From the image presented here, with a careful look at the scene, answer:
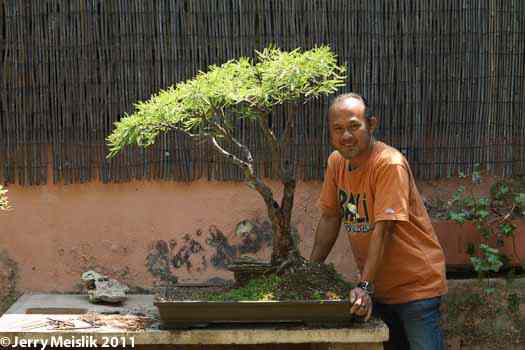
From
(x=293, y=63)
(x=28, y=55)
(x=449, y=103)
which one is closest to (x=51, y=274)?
(x=28, y=55)

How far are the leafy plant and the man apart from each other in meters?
0.92

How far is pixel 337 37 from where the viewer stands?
13.6 feet

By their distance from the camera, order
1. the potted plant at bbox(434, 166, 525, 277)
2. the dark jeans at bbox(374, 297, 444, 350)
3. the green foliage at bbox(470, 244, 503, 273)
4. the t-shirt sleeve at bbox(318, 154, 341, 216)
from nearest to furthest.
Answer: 1. the dark jeans at bbox(374, 297, 444, 350)
2. the t-shirt sleeve at bbox(318, 154, 341, 216)
3. the green foliage at bbox(470, 244, 503, 273)
4. the potted plant at bbox(434, 166, 525, 277)

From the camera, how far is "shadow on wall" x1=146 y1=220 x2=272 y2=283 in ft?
13.8

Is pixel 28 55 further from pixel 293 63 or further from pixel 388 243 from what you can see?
pixel 388 243

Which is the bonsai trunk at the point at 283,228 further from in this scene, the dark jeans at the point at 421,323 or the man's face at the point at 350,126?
the dark jeans at the point at 421,323

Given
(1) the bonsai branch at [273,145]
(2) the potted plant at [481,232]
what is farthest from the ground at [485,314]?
(1) the bonsai branch at [273,145]

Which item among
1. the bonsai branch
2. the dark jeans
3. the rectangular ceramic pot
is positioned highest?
the bonsai branch

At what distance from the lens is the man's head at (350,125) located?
3096mm

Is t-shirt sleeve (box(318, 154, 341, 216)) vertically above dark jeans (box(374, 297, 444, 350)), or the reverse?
t-shirt sleeve (box(318, 154, 341, 216))

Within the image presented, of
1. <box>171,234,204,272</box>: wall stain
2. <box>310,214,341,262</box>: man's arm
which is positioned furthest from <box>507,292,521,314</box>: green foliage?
<box>171,234,204,272</box>: wall stain

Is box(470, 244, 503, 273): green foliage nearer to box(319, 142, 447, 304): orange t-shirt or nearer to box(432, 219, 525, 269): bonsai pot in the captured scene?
box(432, 219, 525, 269): bonsai pot

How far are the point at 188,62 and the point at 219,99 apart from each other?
4.01 feet

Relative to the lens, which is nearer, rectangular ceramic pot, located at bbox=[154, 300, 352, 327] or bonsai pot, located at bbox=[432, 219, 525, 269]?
rectangular ceramic pot, located at bbox=[154, 300, 352, 327]
